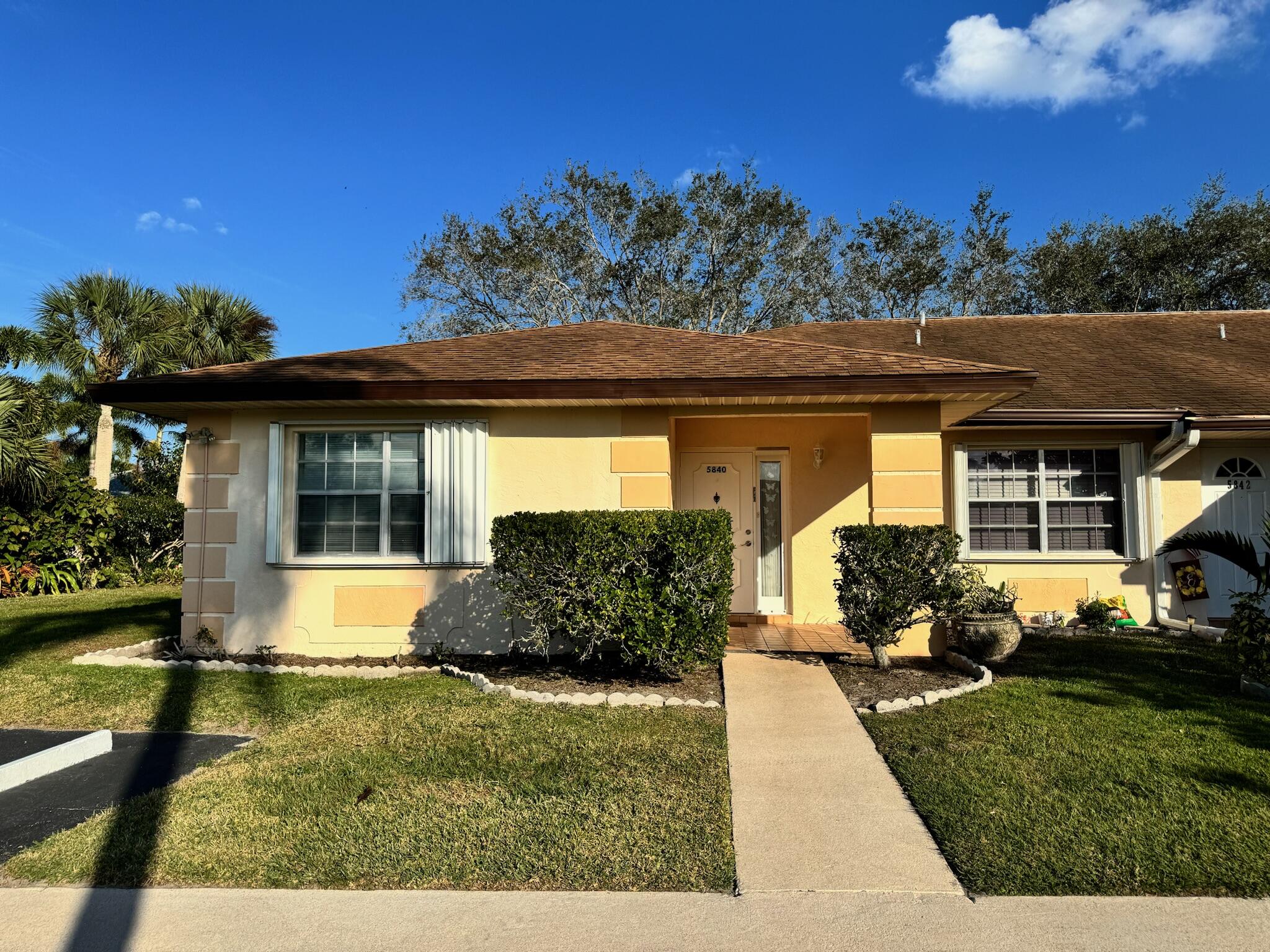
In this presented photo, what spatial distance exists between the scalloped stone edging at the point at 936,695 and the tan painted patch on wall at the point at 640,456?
10.5 ft

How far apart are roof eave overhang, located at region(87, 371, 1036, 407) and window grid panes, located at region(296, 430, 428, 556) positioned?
2.18 feet

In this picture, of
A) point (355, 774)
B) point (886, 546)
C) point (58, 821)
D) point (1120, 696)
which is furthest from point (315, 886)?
point (1120, 696)

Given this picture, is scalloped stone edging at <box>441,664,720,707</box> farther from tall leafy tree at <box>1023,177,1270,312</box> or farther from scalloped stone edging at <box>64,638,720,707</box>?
A: tall leafy tree at <box>1023,177,1270,312</box>

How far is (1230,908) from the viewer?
10.3 feet

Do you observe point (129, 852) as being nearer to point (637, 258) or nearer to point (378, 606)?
point (378, 606)

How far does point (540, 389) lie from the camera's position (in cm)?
779

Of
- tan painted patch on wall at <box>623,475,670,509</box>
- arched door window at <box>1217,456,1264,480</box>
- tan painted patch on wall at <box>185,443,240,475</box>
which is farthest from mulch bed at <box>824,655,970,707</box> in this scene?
tan painted patch on wall at <box>185,443,240,475</box>

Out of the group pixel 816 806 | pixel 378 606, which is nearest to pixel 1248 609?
pixel 816 806

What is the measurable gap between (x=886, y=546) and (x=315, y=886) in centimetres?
518

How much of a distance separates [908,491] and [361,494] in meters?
5.77

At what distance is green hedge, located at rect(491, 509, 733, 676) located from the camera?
6.57 meters

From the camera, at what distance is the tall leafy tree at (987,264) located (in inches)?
1051

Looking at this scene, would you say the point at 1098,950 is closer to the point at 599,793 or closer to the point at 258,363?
the point at 599,793

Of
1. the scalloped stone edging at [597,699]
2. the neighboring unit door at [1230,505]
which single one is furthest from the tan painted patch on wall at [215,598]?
the neighboring unit door at [1230,505]
